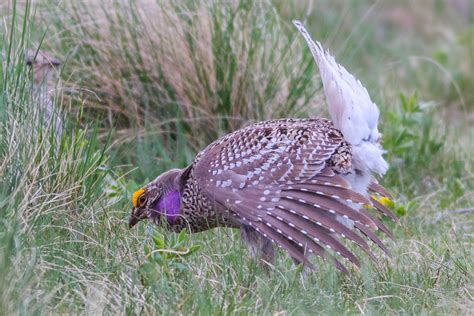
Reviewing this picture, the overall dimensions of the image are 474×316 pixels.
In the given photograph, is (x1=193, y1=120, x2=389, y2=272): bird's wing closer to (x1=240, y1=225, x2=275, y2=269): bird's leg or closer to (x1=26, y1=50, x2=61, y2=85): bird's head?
(x1=240, y1=225, x2=275, y2=269): bird's leg

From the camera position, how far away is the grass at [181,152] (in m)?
4.67

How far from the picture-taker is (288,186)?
5422 mm

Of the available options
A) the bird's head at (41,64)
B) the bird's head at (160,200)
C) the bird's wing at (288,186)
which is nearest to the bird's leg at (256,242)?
the bird's wing at (288,186)

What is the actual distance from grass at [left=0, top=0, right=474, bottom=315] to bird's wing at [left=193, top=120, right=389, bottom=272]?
0.19 meters

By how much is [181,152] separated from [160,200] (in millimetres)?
1316

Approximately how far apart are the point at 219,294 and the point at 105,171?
1.25 metres

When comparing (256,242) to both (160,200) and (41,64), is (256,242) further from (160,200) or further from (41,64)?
(41,64)

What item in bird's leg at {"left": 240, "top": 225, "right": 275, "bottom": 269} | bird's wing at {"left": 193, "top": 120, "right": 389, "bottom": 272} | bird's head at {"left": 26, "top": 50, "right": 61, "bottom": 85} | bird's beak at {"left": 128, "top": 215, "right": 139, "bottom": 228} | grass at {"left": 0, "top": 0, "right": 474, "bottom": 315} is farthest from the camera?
bird's head at {"left": 26, "top": 50, "right": 61, "bottom": 85}

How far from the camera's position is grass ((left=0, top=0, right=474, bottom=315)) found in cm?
467

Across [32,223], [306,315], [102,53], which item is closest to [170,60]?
[102,53]

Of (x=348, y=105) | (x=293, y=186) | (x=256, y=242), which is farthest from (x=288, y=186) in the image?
(x=348, y=105)

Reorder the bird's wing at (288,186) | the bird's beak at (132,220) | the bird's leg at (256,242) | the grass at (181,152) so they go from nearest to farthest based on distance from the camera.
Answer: the grass at (181,152) → the bird's wing at (288,186) → the bird's leg at (256,242) → the bird's beak at (132,220)

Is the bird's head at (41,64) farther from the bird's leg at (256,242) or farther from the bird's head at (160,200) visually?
the bird's leg at (256,242)

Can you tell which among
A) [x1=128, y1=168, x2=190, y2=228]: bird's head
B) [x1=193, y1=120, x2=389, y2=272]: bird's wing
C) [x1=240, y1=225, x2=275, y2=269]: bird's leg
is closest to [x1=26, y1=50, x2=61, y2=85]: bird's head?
[x1=128, y1=168, x2=190, y2=228]: bird's head
